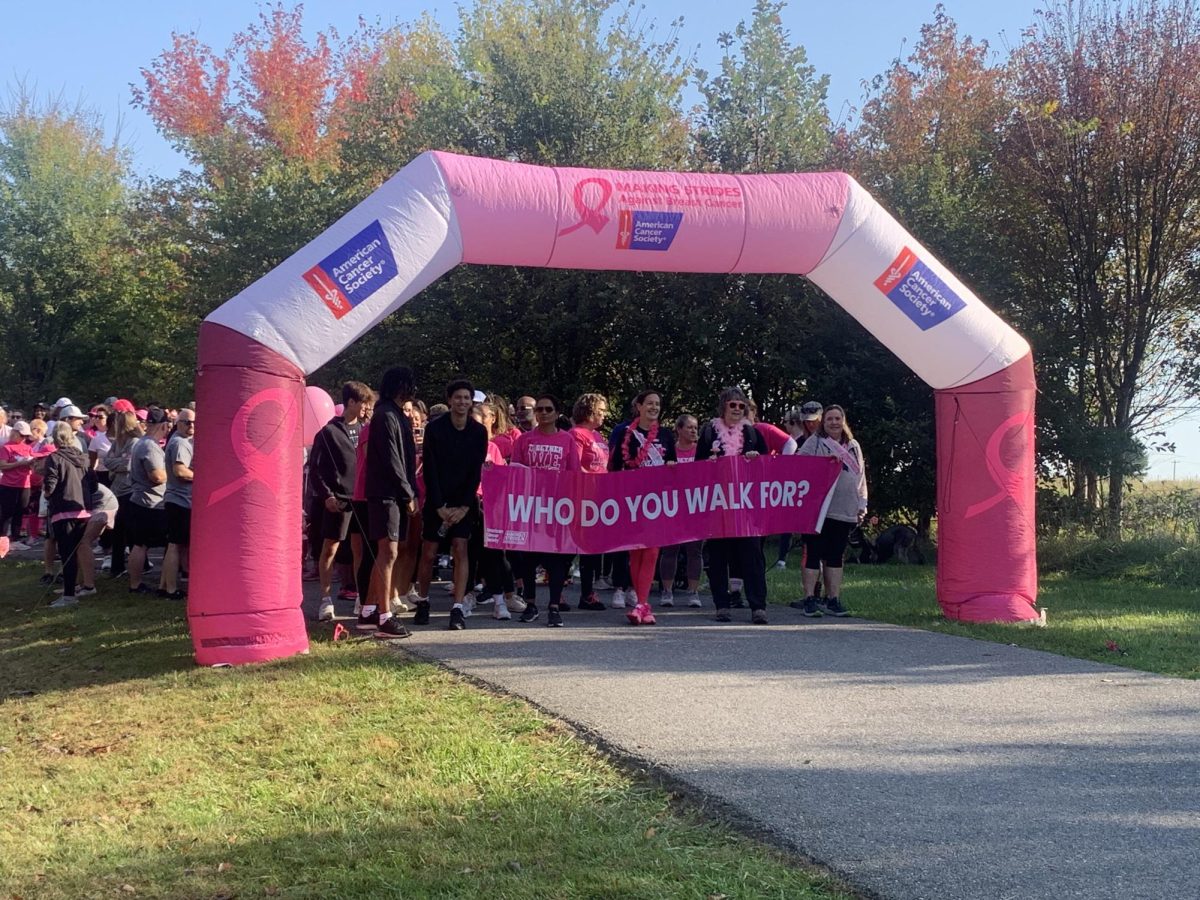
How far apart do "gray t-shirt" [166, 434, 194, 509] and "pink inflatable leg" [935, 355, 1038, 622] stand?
6849mm

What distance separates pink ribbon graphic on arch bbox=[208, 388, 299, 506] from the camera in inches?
303

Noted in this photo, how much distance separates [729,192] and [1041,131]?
1039cm

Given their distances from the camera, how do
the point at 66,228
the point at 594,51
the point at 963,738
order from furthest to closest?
the point at 66,228, the point at 594,51, the point at 963,738

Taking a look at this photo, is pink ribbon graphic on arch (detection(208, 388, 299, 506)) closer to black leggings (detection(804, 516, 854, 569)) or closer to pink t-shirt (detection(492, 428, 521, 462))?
pink t-shirt (detection(492, 428, 521, 462))

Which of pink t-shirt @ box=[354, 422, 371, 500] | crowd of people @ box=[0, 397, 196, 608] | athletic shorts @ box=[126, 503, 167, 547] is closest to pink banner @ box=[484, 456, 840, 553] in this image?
pink t-shirt @ box=[354, 422, 371, 500]

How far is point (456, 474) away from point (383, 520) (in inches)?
29.3

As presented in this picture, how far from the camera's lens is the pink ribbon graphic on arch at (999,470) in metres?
9.38

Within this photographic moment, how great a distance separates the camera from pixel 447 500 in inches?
355

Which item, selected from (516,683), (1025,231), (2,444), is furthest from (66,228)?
(516,683)

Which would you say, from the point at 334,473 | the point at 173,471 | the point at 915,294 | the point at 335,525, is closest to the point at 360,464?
the point at 334,473

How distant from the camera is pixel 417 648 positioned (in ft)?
26.7

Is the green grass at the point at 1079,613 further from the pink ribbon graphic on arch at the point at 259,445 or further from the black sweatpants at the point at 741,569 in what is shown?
the pink ribbon graphic on arch at the point at 259,445

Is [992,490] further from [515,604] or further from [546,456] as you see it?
[515,604]

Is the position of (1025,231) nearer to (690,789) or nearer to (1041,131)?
(1041,131)
